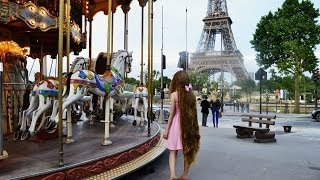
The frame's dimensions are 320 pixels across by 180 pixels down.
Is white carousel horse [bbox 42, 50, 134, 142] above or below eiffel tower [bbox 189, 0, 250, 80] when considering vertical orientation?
below

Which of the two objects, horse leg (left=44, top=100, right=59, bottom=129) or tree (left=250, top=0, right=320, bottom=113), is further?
tree (left=250, top=0, right=320, bottom=113)

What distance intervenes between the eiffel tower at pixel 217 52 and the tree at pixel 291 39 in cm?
3101

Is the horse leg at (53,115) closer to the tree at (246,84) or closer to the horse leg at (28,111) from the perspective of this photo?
the horse leg at (28,111)

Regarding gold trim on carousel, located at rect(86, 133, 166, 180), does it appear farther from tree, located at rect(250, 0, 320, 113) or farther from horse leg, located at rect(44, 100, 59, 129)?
tree, located at rect(250, 0, 320, 113)

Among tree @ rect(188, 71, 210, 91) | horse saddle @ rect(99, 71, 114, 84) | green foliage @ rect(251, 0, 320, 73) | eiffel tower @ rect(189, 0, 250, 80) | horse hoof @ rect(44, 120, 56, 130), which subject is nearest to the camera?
horse saddle @ rect(99, 71, 114, 84)

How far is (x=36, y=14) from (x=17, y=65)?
8.55 ft

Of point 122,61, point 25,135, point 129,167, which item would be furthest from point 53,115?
point 122,61

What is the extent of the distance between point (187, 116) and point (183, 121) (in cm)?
11

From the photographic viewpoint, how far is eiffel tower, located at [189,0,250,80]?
73750mm

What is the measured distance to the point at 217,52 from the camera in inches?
2928

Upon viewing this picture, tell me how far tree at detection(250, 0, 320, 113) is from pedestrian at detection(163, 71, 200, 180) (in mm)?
32089

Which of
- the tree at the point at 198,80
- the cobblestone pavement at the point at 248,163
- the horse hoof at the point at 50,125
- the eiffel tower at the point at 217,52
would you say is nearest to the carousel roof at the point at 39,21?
the horse hoof at the point at 50,125

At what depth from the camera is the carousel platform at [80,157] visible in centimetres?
472

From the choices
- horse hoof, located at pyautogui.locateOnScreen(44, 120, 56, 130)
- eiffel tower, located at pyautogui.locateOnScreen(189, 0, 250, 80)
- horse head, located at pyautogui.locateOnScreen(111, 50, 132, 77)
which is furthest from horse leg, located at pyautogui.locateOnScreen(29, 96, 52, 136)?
eiffel tower, located at pyautogui.locateOnScreen(189, 0, 250, 80)
